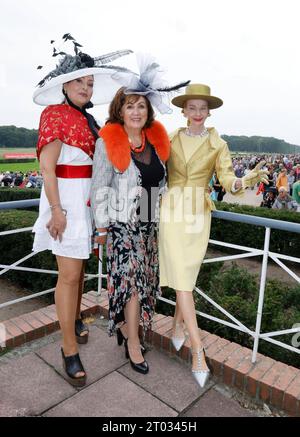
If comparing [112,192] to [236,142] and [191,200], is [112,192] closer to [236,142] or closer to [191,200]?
[191,200]

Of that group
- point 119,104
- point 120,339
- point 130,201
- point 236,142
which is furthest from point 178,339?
point 236,142

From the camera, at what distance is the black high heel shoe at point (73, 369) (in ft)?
7.57

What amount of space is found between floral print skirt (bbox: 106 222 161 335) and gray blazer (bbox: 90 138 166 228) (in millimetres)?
89

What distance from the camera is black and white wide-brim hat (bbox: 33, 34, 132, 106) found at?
222 cm

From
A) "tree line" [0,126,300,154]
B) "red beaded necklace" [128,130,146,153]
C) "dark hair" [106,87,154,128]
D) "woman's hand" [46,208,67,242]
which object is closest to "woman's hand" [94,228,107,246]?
"woman's hand" [46,208,67,242]

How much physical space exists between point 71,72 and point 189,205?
45.7 inches

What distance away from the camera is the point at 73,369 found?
235 centimetres

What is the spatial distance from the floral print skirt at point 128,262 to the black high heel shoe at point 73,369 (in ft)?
1.22

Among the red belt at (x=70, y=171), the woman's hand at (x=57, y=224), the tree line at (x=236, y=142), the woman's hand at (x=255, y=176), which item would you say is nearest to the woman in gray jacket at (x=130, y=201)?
the red belt at (x=70, y=171)

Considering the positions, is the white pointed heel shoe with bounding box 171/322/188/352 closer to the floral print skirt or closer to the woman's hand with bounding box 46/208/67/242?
the floral print skirt

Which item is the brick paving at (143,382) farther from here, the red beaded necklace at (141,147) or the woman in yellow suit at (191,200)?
the red beaded necklace at (141,147)

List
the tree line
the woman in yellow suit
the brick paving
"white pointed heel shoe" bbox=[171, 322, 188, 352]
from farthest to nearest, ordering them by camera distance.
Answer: the tree line < "white pointed heel shoe" bbox=[171, 322, 188, 352] < the woman in yellow suit < the brick paving

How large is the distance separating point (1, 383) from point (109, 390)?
0.71 m
